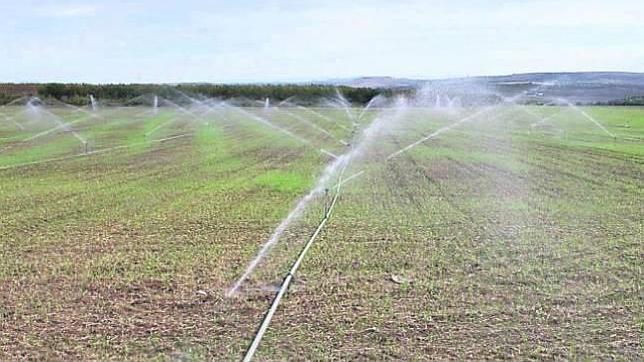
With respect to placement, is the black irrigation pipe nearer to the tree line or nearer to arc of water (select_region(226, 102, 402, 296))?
arc of water (select_region(226, 102, 402, 296))

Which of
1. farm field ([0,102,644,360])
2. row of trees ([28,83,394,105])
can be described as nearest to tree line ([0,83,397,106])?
row of trees ([28,83,394,105])

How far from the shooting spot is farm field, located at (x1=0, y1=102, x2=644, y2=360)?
246 inches

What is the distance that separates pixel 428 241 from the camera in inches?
394

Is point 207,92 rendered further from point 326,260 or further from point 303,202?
point 326,260

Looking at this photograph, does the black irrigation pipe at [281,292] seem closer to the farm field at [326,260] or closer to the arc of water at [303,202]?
the farm field at [326,260]

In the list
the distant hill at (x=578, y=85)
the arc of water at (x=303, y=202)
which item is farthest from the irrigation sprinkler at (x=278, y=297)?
the distant hill at (x=578, y=85)

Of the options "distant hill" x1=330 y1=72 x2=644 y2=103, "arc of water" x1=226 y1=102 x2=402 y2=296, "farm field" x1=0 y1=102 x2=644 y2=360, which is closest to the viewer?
"farm field" x1=0 y1=102 x2=644 y2=360

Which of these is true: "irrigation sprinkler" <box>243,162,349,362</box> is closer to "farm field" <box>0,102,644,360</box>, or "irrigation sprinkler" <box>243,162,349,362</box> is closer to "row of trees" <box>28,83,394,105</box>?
"farm field" <box>0,102,644,360</box>

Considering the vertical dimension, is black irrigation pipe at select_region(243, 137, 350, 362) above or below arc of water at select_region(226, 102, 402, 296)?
above

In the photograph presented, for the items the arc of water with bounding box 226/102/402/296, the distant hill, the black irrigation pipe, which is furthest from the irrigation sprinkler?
the distant hill

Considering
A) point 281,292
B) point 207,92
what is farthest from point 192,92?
point 281,292

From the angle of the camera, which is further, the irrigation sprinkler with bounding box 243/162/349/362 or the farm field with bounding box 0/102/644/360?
the farm field with bounding box 0/102/644/360

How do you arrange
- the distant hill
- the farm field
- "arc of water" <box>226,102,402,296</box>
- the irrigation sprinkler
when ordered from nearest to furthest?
the irrigation sprinkler
the farm field
"arc of water" <box>226,102,402,296</box>
the distant hill

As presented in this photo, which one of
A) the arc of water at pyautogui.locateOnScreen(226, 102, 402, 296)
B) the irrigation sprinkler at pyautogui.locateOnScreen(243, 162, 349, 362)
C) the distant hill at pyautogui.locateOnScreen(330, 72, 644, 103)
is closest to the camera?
the irrigation sprinkler at pyautogui.locateOnScreen(243, 162, 349, 362)
